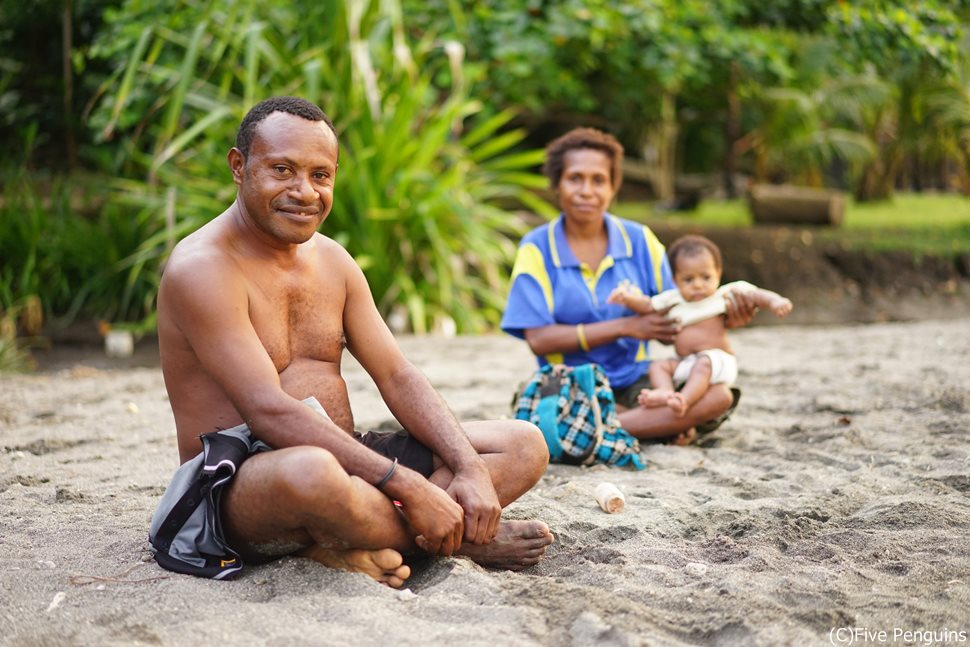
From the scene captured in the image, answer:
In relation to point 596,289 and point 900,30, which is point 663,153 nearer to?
point 900,30

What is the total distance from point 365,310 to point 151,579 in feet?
2.87

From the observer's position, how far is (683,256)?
387cm

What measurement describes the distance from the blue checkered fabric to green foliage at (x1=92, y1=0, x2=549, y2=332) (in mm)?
3065

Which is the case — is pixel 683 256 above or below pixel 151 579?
above

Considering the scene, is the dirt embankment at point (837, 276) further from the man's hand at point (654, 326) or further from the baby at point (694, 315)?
the man's hand at point (654, 326)

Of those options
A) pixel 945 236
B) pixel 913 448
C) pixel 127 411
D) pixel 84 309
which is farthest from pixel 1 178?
pixel 945 236

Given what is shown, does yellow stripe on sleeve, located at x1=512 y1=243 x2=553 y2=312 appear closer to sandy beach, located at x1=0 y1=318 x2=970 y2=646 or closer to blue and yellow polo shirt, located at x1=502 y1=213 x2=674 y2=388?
blue and yellow polo shirt, located at x1=502 y1=213 x2=674 y2=388

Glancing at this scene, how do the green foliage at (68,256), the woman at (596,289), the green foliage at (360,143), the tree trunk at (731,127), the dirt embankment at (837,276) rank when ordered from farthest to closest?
the tree trunk at (731,127) → the dirt embankment at (837,276) → the green foliage at (68,256) → the green foliage at (360,143) → the woman at (596,289)

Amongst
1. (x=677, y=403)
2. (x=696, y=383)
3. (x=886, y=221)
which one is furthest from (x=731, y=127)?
(x=677, y=403)

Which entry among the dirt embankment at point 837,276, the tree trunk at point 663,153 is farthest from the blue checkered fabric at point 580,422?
the tree trunk at point 663,153

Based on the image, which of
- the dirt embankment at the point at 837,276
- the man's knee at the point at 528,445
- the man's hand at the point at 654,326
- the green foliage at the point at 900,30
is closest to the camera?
the man's knee at the point at 528,445

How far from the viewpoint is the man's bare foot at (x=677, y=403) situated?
362 centimetres

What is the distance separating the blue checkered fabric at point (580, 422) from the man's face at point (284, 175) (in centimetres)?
136

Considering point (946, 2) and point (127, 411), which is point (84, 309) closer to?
point (127, 411)
